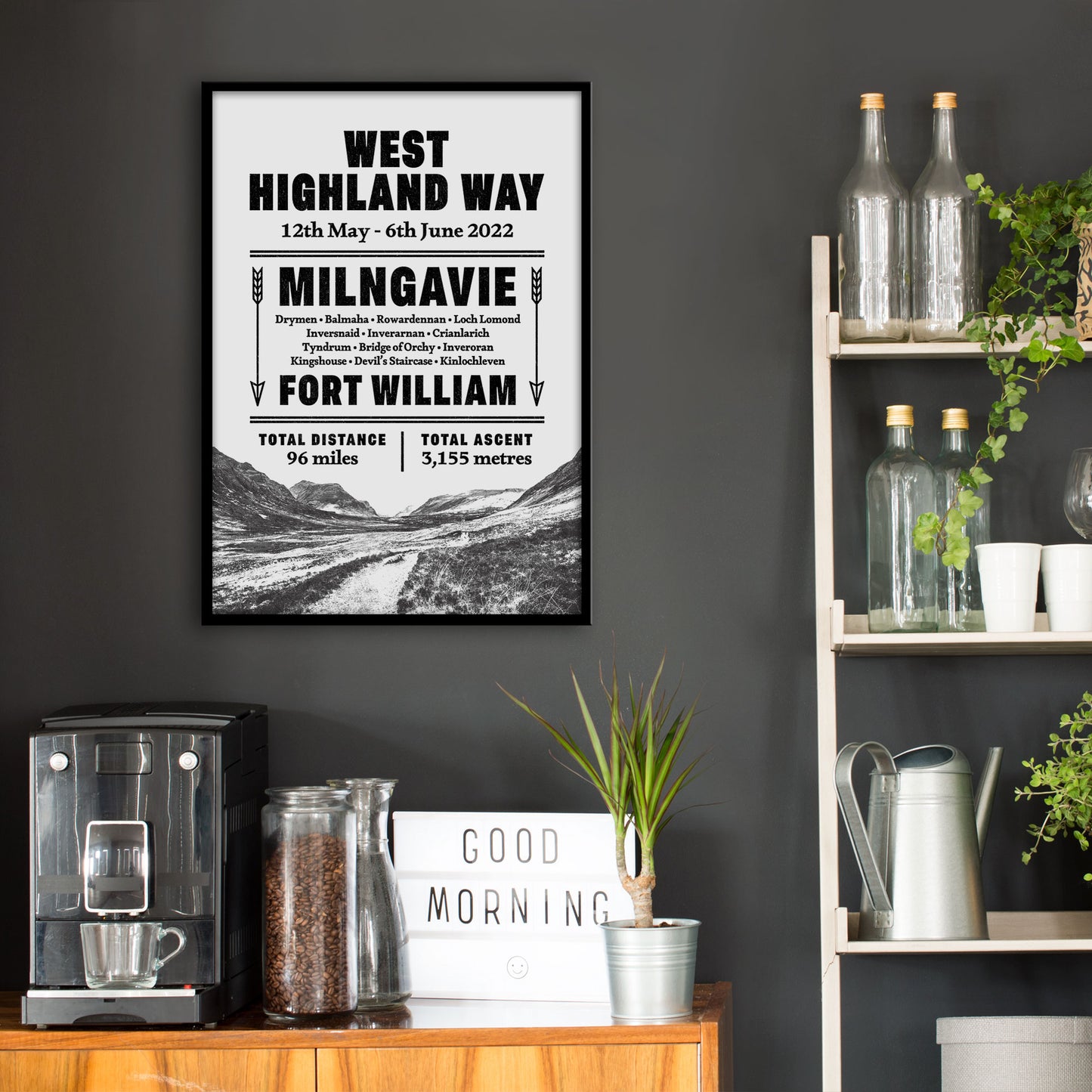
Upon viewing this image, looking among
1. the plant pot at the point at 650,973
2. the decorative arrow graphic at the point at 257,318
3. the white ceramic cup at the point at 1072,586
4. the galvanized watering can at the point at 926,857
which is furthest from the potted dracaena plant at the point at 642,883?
the decorative arrow graphic at the point at 257,318

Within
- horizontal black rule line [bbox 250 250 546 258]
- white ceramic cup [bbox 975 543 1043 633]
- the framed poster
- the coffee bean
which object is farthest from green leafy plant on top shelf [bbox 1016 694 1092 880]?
horizontal black rule line [bbox 250 250 546 258]

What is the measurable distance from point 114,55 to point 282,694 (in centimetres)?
112

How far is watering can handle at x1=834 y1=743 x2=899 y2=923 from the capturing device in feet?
5.94

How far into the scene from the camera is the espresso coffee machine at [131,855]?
1732 millimetres

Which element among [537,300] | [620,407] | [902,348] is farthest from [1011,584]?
[537,300]

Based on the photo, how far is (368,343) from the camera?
2123mm

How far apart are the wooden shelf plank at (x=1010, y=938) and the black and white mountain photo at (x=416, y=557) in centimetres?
70

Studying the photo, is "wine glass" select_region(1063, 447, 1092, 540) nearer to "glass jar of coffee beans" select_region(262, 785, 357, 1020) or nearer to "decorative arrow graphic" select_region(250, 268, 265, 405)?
"glass jar of coffee beans" select_region(262, 785, 357, 1020)

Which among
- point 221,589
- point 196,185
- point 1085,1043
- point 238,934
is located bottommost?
point 1085,1043

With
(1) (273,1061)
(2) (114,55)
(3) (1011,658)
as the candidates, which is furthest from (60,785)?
(3) (1011,658)

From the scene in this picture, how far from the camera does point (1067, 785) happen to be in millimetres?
1860

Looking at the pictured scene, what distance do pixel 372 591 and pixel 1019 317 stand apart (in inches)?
42.9

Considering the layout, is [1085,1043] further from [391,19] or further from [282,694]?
[391,19]

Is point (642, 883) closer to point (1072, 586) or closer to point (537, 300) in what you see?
point (1072, 586)
